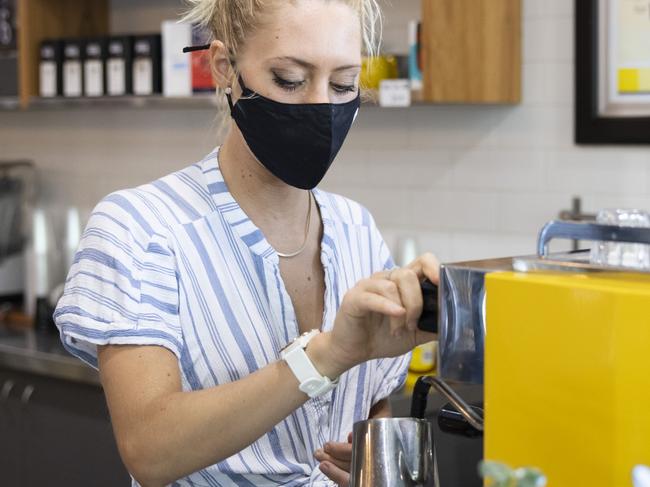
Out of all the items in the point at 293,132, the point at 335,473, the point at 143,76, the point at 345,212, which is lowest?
the point at 335,473

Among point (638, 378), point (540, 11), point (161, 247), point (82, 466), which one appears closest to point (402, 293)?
point (638, 378)

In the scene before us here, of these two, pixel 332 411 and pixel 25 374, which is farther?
pixel 25 374

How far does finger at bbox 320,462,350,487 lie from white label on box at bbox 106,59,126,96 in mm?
2451

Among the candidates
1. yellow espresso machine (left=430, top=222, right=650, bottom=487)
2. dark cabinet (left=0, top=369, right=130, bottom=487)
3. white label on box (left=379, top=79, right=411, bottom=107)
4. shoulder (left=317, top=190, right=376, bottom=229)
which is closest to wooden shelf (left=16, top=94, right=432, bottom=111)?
white label on box (left=379, top=79, right=411, bottom=107)

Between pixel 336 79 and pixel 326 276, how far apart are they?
1.11ft

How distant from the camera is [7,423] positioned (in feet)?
12.1

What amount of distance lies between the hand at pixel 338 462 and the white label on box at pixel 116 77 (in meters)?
2.44

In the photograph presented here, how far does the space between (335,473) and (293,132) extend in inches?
20.3

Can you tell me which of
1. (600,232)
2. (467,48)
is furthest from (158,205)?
(467,48)

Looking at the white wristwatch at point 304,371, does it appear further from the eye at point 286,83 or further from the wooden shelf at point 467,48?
→ the wooden shelf at point 467,48

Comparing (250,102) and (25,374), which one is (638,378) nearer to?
(250,102)

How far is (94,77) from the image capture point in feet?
12.5

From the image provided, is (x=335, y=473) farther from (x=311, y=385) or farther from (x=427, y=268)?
(x=427, y=268)

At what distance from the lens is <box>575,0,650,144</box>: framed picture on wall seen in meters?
2.91
